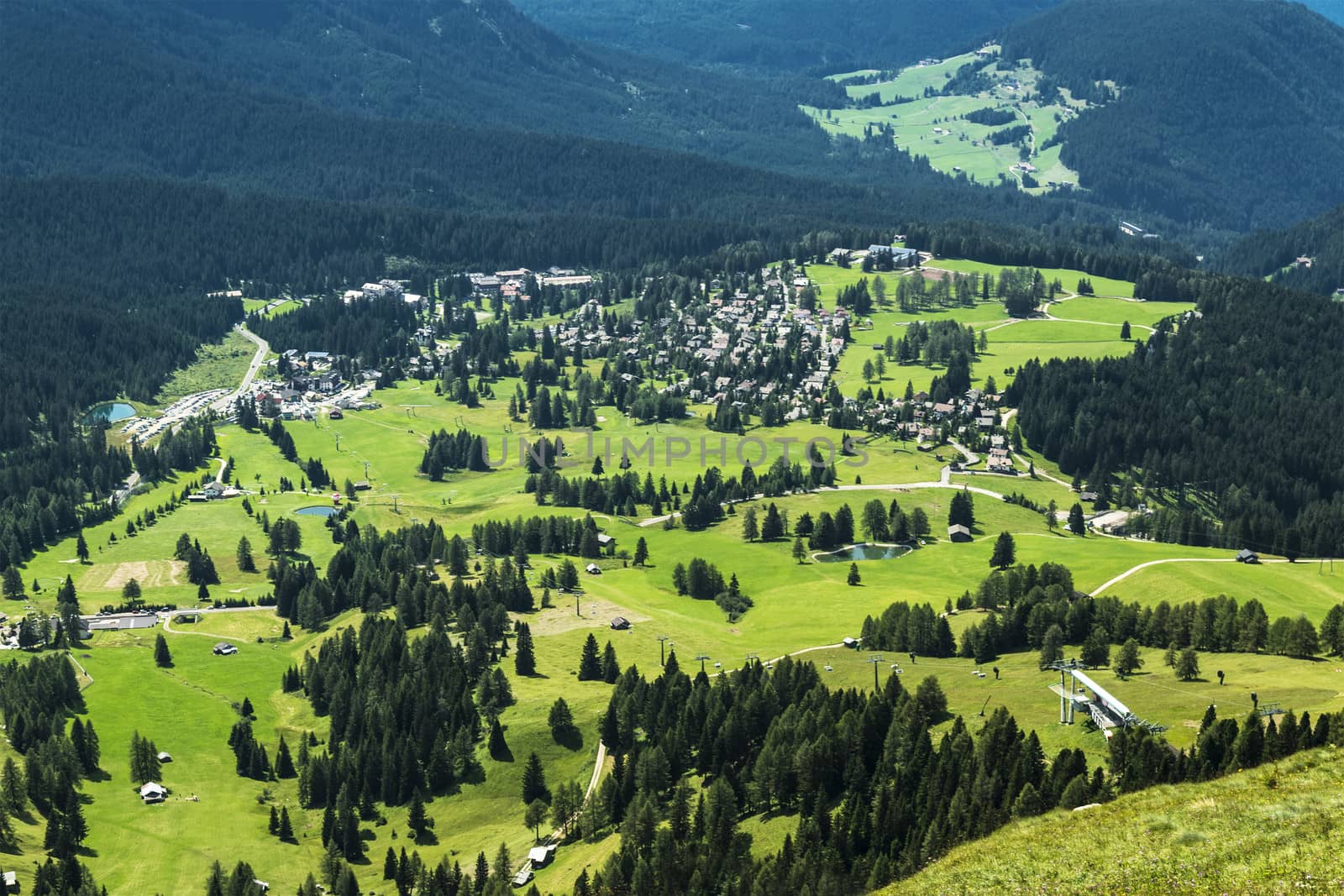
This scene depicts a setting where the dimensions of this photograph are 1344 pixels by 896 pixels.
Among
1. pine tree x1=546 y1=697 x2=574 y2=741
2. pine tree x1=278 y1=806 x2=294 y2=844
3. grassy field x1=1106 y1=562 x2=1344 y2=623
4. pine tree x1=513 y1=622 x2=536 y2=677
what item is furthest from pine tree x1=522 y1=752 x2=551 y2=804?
grassy field x1=1106 y1=562 x2=1344 y2=623

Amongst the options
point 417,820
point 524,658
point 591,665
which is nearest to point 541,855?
point 417,820

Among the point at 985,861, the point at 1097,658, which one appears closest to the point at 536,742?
the point at 1097,658

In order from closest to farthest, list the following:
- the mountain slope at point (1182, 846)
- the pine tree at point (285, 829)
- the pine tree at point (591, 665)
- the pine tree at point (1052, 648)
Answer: the mountain slope at point (1182, 846) < the pine tree at point (1052, 648) < the pine tree at point (285, 829) < the pine tree at point (591, 665)

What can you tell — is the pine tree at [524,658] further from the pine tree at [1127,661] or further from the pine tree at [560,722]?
the pine tree at [1127,661]

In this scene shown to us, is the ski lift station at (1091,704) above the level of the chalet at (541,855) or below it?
above

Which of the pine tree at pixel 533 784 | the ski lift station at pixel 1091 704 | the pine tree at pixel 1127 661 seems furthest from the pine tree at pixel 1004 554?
the pine tree at pixel 533 784

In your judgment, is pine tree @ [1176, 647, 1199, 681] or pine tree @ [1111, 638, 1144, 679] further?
pine tree @ [1111, 638, 1144, 679]

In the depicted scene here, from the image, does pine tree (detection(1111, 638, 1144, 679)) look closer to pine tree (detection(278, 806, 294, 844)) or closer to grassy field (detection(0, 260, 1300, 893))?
grassy field (detection(0, 260, 1300, 893))

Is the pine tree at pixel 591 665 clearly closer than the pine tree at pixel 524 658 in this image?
Yes
